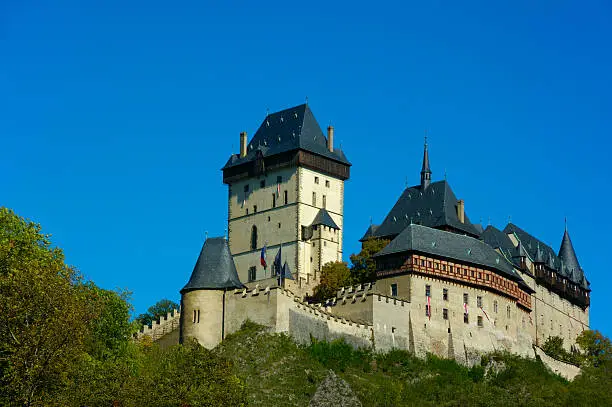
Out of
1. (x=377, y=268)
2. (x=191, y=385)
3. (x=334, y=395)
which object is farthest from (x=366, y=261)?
(x=191, y=385)

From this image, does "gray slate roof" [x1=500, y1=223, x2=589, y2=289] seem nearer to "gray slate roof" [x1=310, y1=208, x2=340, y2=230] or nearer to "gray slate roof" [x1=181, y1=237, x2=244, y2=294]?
"gray slate roof" [x1=310, y1=208, x2=340, y2=230]

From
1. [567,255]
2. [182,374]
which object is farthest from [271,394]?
[567,255]

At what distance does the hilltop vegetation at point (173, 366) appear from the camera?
6194 cm

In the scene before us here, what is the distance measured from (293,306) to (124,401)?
21.8 metres

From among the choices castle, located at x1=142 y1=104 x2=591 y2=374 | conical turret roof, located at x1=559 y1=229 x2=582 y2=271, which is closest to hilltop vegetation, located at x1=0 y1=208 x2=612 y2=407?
castle, located at x1=142 y1=104 x2=591 y2=374

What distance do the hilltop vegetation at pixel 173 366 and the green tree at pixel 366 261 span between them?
405 inches

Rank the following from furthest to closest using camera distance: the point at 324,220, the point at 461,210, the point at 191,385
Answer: the point at 324,220
the point at 461,210
the point at 191,385

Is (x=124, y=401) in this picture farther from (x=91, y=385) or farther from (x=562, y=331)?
(x=562, y=331)

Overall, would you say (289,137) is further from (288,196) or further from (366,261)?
(366,261)

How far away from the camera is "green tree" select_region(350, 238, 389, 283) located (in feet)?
307

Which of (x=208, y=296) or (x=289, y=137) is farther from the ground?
(x=289, y=137)

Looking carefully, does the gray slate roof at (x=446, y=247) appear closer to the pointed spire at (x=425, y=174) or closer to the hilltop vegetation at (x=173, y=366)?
the hilltop vegetation at (x=173, y=366)

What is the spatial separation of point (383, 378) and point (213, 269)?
37.8ft

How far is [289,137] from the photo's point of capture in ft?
343
